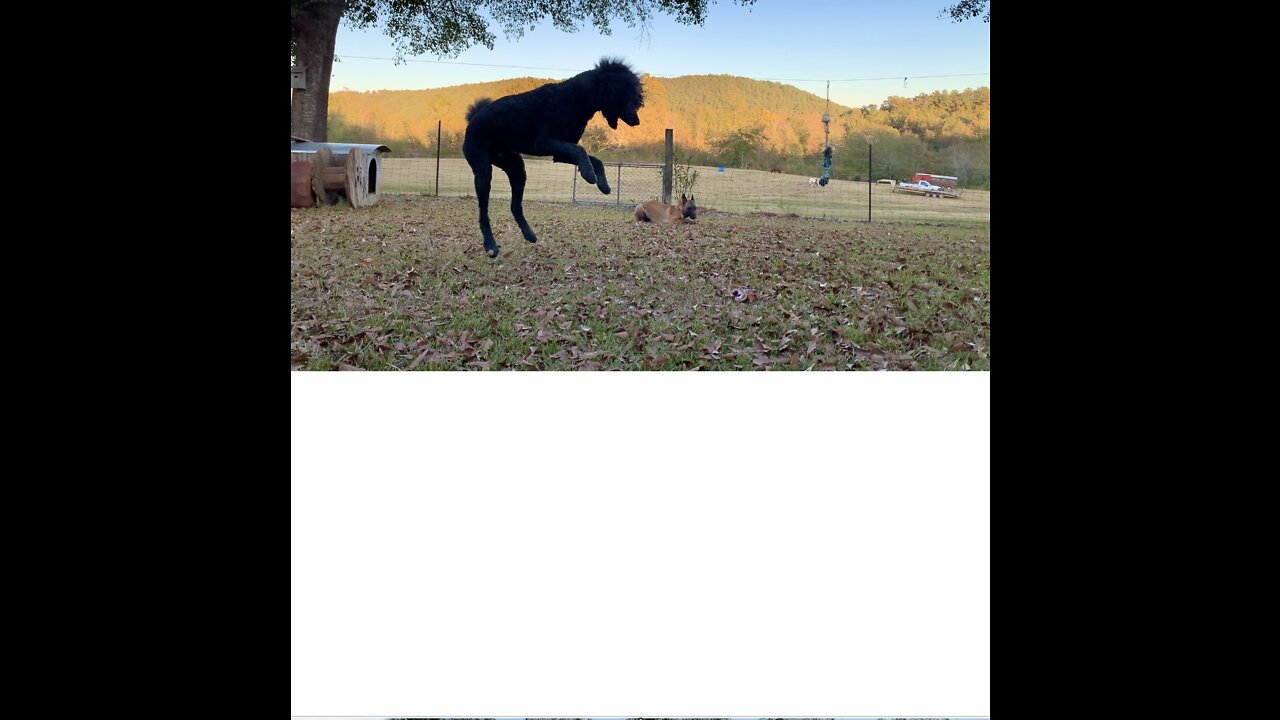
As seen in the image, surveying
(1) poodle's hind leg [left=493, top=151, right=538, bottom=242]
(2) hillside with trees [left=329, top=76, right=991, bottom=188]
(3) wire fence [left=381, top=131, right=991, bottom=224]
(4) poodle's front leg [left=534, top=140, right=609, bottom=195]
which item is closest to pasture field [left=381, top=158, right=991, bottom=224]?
(3) wire fence [left=381, top=131, right=991, bottom=224]

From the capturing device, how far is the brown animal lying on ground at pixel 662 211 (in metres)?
4.96

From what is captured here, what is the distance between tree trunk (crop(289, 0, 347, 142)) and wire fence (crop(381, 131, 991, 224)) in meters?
0.46

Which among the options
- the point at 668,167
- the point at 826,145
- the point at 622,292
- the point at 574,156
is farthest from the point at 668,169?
the point at 574,156

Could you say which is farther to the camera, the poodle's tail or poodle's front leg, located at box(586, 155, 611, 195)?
the poodle's tail

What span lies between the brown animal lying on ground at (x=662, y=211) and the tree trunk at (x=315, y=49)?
1.77 meters

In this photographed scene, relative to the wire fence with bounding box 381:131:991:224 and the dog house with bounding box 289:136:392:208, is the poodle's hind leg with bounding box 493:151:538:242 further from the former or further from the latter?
the dog house with bounding box 289:136:392:208

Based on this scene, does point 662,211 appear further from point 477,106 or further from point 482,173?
point 477,106

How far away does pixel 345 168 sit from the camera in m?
4.52

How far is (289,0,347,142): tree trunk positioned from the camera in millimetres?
4289

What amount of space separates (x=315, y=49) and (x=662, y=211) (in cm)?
202
